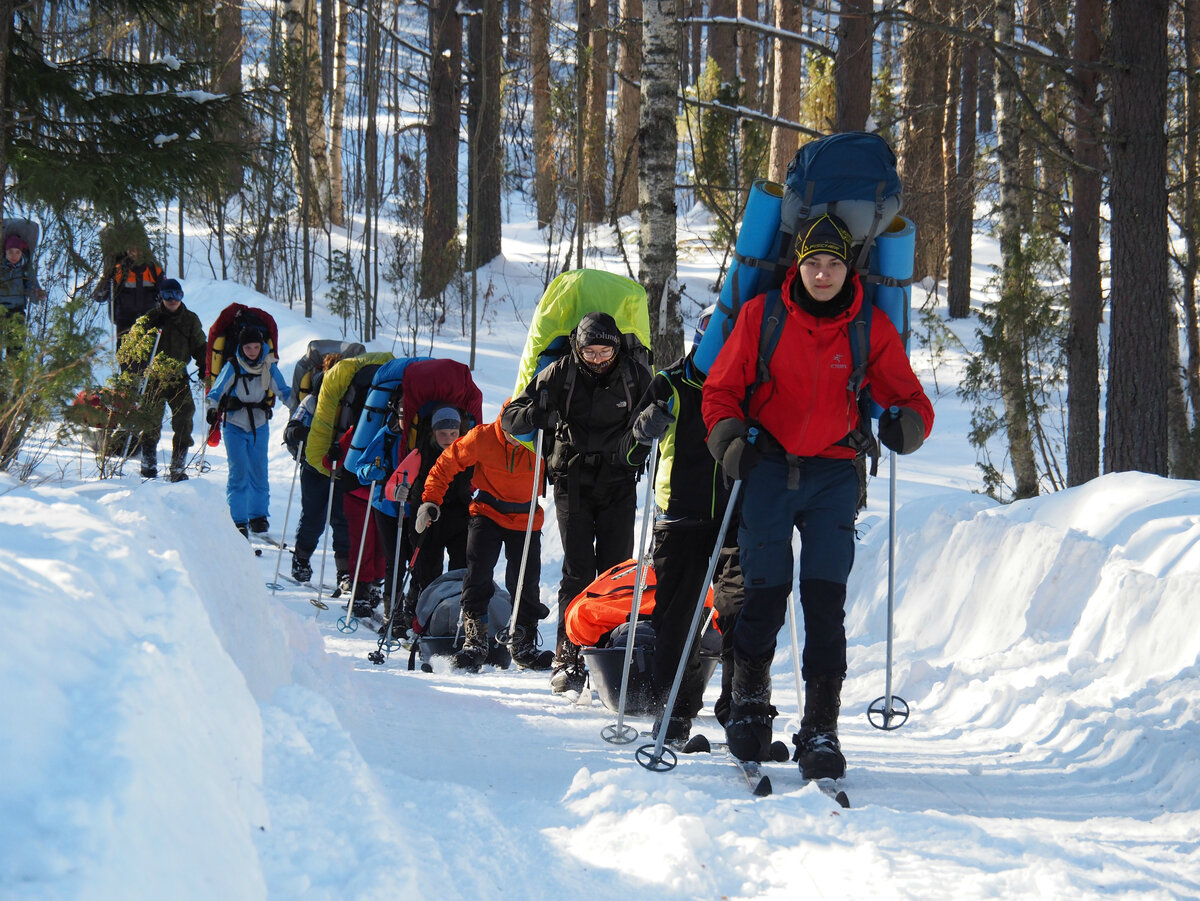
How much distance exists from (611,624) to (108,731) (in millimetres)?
3512

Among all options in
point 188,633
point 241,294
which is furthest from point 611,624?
point 241,294

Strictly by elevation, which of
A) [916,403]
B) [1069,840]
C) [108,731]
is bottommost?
Result: [1069,840]

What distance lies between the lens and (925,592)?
24.0ft

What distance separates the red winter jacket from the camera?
421 cm

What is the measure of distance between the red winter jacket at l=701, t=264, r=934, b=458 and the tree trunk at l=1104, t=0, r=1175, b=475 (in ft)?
16.4

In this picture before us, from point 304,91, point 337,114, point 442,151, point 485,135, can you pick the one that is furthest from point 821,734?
point 337,114

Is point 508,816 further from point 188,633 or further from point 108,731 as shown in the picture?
point 108,731

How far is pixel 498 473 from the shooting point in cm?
706

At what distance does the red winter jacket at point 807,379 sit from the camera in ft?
13.8

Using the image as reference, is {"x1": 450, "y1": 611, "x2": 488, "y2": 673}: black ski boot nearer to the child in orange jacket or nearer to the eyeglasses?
the child in orange jacket

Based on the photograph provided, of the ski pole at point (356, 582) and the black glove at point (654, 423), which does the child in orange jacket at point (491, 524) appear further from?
the black glove at point (654, 423)

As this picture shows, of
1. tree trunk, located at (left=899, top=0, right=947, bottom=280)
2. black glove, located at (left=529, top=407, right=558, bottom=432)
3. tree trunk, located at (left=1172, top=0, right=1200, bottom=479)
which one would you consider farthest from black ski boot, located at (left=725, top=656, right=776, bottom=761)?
tree trunk, located at (left=899, top=0, right=947, bottom=280)

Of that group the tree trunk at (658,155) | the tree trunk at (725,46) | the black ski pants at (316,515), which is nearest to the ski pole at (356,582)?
the black ski pants at (316,515)

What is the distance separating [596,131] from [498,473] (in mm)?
15556
